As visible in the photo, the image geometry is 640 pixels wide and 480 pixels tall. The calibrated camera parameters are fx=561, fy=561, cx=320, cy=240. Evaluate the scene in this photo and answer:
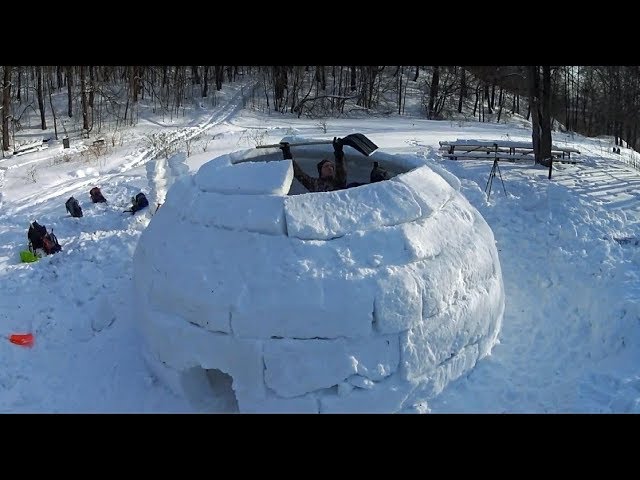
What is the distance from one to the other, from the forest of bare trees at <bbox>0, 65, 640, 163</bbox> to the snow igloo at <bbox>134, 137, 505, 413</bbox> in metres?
15.1

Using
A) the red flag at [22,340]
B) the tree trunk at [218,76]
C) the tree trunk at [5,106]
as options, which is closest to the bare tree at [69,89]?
the tree trunk at [5,106]

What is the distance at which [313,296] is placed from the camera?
15.4 ft

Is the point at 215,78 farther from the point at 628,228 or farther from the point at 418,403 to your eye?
the point at 418,403

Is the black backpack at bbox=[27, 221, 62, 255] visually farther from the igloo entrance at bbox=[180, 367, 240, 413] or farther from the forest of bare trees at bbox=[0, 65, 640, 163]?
Result: the forest of bare trees at bbox=[0, 65, 640, 163]

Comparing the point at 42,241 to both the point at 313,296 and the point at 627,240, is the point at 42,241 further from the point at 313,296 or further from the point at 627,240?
the point at 627,240

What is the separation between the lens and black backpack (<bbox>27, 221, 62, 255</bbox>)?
826 cm

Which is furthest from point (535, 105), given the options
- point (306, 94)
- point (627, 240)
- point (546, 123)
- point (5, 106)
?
point (5, 106)

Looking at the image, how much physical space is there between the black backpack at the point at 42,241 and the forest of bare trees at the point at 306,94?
38.6ft

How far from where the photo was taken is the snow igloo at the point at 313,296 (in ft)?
15.5

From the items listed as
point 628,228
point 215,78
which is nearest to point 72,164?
point 628,228

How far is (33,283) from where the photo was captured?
735 centimetres

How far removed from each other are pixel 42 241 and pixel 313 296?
5432 millimetres

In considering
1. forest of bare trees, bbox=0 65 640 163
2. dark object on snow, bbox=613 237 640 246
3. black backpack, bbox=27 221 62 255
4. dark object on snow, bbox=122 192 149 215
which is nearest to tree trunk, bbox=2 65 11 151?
forest of bare trees, bbox=0 65 640 163

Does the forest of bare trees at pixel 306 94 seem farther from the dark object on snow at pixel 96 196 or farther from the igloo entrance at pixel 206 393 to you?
the igloo entrance at pixel 206 393
